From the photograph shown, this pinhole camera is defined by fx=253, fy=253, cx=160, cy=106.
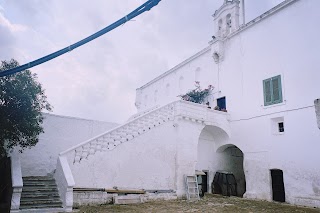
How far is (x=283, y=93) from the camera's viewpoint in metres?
13.9

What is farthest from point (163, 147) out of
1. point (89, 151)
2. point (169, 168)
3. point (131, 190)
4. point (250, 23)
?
point (250, 23)

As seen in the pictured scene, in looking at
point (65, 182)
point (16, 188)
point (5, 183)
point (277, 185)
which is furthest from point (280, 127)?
point (5, 183)

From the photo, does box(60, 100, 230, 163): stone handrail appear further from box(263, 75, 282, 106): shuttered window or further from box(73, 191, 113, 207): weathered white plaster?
box(263, 75, 282, 106): shuttered window

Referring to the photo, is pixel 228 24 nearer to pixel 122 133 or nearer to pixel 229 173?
pixel 229 173

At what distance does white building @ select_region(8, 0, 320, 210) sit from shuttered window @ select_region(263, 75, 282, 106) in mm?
→ 57

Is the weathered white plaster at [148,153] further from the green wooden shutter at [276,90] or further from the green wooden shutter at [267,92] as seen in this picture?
the green wooden shutter at [276,90]

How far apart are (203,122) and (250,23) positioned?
23.2 ft

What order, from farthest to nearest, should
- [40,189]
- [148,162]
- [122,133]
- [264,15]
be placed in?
[264,15]
[148,162]
[122,133]
[40,189]

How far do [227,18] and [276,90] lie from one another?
731cm

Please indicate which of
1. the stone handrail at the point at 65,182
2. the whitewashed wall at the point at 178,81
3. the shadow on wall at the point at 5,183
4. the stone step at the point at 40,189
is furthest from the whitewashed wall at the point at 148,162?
the whitewashed wall at the point at 178,81

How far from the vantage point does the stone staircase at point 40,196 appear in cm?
906

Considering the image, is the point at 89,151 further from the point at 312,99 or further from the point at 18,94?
the point at 312,99

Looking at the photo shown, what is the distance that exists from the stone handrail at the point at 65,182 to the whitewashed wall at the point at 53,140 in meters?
3.35

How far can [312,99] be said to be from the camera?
41.3 feet
